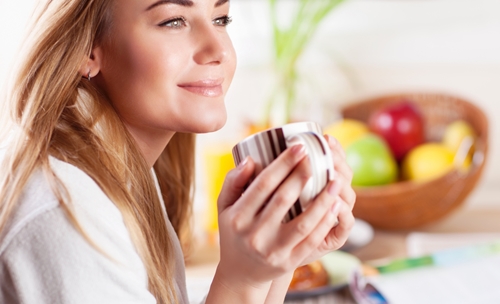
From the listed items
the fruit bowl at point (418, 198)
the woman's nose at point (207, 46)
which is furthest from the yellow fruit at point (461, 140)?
the woman's nose at point (207, 46)

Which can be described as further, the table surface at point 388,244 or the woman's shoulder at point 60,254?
the table surface at point 388,244

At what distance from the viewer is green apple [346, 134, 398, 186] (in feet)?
4.60

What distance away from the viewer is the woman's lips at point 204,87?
0.80m

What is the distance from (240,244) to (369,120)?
3.77ft

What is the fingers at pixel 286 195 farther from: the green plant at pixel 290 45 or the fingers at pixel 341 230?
the green plant at pixel 290 45

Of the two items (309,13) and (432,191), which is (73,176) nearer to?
(432,191)

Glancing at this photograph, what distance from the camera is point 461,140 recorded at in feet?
4.89

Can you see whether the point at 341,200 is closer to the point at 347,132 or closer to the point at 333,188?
the point at 333,188

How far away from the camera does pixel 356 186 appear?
4.63 feet

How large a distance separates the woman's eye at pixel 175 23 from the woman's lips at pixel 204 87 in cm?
8

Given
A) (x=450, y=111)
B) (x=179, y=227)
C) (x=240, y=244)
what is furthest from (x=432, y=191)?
(x=240, y=244)

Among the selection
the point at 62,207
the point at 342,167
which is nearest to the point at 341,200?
the point at 342,167

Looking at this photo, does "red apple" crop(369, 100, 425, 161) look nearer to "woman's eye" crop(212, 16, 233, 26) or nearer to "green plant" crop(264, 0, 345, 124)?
"green plant" crop(264, 0, 345, 124)

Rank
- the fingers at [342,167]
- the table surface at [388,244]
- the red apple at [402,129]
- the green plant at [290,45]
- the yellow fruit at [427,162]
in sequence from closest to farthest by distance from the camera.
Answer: the fingers at [342,167]
the table surface at [388,244]
the yellow fruit at [427,162]
the red apple at [402,129]
the green plant at [290,45]
